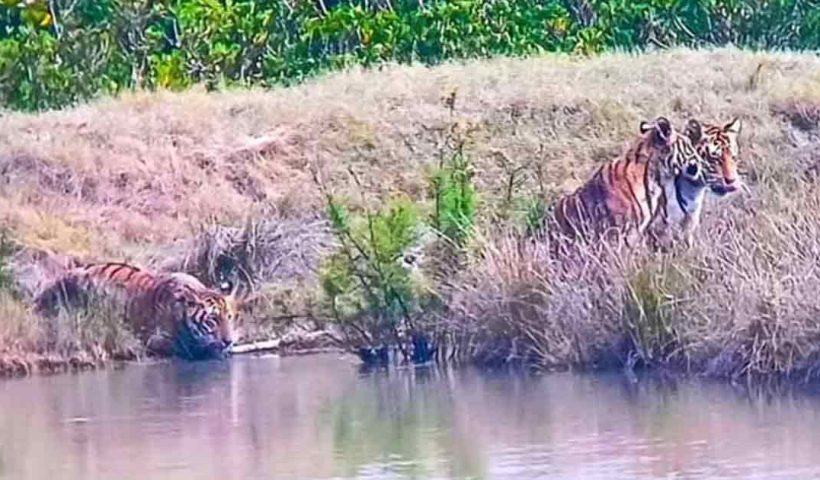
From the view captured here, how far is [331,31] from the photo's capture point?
33.8 metres

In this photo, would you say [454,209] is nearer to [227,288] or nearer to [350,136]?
[227,288]

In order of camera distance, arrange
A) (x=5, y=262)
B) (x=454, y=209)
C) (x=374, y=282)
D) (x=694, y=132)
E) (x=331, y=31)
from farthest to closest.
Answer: (x=331, y=31) → (x=5, y=262) → (x=694, y=132) → (x=454, y=209) → (x=374, y=282)

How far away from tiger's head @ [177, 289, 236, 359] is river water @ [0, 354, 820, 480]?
52.0 inches

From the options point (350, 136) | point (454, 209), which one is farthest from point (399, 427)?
point (350, 136)

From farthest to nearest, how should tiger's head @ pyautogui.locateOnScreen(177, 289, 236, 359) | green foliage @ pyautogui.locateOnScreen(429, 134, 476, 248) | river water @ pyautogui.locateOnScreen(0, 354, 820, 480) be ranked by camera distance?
tiger's head @ pyautogui.locateOnScreen(177, 289, 236, 359) < green foliage @ pyautogui.locateOnScreen(429, 134, 476, 248) < river water @ pyautogui.locateOnScreen(0, 354, 820, 480)

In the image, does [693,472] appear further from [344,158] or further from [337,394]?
[344,158]

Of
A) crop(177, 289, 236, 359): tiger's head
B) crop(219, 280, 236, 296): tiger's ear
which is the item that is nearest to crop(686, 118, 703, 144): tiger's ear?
crop(177, 289, 236, 359): tiger's head

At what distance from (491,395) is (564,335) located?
1104 millimetres

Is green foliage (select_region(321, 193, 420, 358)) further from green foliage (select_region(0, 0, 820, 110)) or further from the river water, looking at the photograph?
green foliage (select_region(0, 0, 820, 110))

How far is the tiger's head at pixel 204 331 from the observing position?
1866 centimetres

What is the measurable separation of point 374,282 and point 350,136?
9.74m

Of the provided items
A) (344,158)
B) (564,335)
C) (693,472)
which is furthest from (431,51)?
(693,472)

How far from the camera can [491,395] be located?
15.1 metres

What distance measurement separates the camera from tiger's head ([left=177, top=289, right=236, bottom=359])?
61.2 feet
